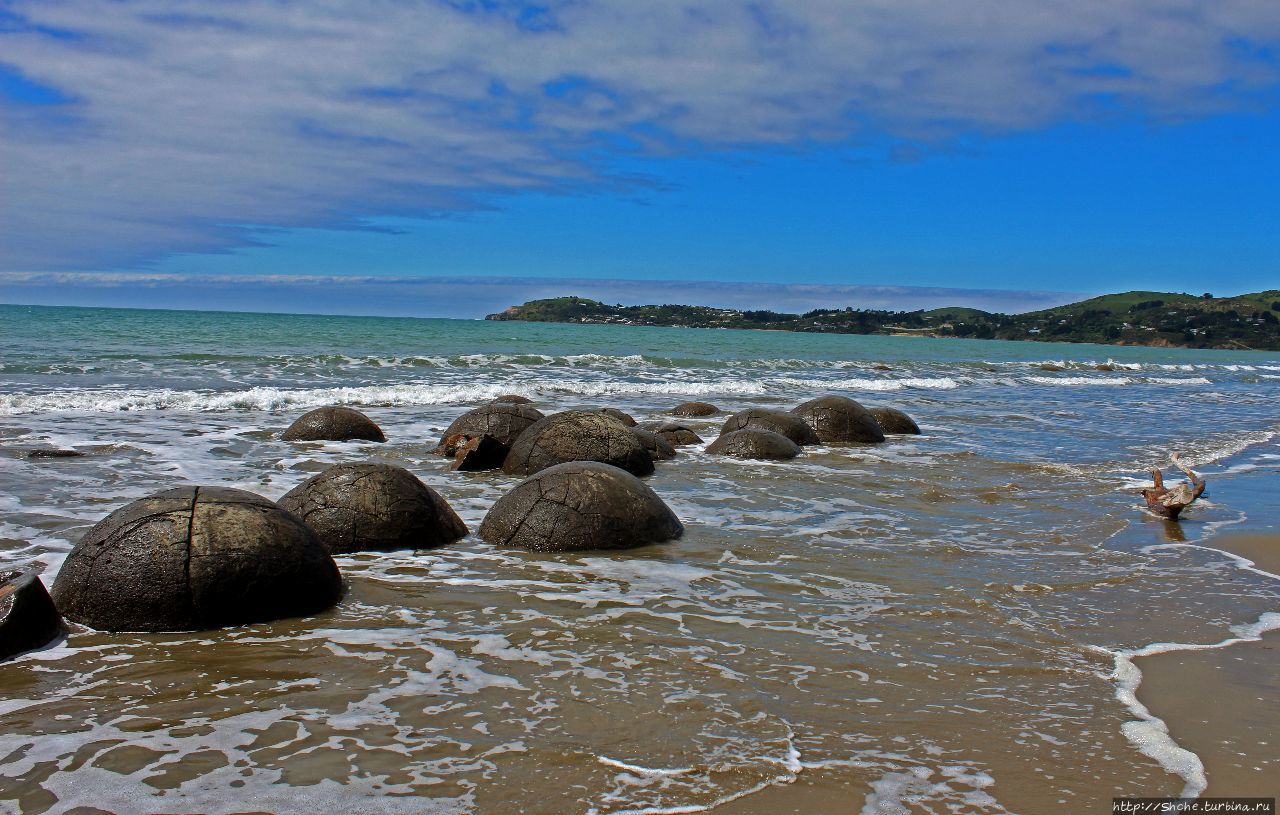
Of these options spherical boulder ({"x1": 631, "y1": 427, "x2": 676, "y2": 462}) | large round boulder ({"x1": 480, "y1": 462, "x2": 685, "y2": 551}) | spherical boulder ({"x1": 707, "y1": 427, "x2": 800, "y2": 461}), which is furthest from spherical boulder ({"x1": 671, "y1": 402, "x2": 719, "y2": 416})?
large round boulder ({"x1": 480, "y1": 462, "x2": 685, "y2": 551})

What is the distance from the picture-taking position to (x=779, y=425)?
49.0 feet

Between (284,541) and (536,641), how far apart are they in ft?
5.75

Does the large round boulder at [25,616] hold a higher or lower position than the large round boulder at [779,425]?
lower

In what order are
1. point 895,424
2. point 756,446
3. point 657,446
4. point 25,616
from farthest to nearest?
point 895,424
point 756,446
point 657,446
point 25,616

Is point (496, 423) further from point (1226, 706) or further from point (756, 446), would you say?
point (1226, 706)

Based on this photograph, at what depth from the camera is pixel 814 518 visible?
9359 mm

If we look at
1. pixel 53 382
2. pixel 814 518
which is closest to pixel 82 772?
pixel 814 518

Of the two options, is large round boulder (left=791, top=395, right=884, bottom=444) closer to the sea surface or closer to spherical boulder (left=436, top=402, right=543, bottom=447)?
the sea surface

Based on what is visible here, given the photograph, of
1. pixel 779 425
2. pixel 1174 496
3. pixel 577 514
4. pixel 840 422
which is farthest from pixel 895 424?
pixel 577 514

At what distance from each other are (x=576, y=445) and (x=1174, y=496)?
21.6 feet

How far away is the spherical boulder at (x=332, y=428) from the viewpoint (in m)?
14.4

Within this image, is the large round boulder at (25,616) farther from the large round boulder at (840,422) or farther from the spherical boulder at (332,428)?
the large round boulder at (840,422)

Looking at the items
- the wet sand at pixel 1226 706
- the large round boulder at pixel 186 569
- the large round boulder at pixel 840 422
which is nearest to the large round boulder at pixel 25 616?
the large round boulder at pixel 186 569

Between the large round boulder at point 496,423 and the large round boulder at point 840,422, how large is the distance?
5.14 meters
